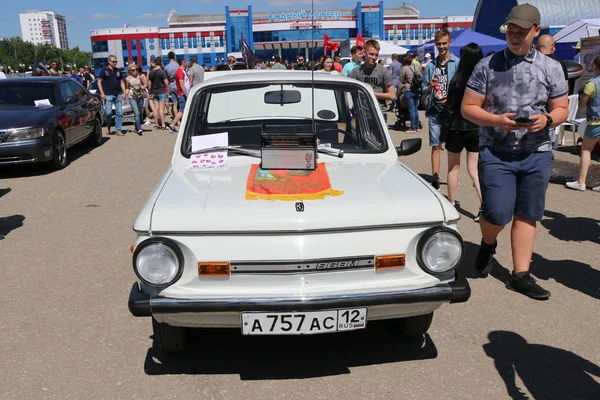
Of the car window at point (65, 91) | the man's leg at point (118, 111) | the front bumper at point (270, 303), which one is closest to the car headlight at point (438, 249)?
the front bumper at point (270, 303)

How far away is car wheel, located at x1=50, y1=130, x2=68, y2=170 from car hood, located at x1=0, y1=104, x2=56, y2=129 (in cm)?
39

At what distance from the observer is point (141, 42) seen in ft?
322

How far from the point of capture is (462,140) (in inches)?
224

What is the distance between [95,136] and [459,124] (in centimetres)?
930

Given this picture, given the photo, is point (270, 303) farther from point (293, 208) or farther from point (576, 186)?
point (576, 186)

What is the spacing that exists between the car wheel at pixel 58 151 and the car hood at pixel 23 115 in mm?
388

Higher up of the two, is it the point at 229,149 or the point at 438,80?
the point at 438,80

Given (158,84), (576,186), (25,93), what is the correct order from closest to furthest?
(576,186), (25,93), (158,84)

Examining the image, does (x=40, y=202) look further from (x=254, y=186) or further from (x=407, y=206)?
(x=407, y=206)

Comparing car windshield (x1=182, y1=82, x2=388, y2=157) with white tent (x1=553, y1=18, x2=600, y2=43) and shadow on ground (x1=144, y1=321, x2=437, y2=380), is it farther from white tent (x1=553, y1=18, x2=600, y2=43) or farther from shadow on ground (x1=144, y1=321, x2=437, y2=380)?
white tent (x1=553, y1=18, x2=600, y2=43)

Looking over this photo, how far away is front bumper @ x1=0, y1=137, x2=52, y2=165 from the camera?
882 centimetres

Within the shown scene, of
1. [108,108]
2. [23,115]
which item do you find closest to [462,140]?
[23,115]

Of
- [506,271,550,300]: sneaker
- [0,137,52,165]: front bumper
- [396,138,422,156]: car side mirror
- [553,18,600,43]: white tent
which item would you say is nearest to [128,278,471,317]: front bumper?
[396,138,422,156]: car side mirror

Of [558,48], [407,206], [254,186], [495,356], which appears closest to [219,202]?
[254,186]
